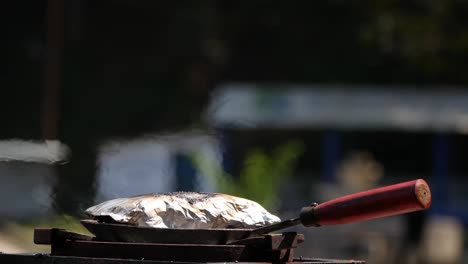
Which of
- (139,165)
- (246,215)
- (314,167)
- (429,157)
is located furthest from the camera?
(314,167)

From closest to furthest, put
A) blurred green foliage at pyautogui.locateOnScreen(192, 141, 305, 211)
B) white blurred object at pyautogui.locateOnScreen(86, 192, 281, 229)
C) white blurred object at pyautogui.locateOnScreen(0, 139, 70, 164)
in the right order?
1. white blurred object at pyautogui.locateOnScreen(86, 192, 281, 229)
2. white blurred object at pyautogui.locateOnScreen(0, 139, 70, 164)
3. blurred green foliage at pyautogui.locateOnScreen(192, 141, 305, 211)

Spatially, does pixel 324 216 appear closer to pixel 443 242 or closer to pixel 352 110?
pixel 352 110

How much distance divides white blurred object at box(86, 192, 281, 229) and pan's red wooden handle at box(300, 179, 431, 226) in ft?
0.72

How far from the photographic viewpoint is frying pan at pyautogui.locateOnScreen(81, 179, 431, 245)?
3100mm

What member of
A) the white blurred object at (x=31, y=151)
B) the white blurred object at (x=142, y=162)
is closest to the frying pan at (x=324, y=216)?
the white blurred object at (x=142, y=162)

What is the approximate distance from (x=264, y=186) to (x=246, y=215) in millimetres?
6825

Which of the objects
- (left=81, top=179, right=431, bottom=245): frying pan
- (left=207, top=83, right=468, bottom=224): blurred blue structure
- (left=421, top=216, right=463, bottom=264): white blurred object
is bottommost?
(left=81, top=179, right=431, bottom=245): frying pan

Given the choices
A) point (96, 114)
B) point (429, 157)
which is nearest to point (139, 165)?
point (96, 114)

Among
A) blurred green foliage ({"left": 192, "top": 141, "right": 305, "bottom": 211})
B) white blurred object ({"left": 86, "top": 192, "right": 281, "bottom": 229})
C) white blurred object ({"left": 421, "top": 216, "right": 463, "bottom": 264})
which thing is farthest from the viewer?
white blurred object ({"left": 421, "top": 216, "right": 463, "bottom": 264})

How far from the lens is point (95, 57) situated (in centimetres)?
2366

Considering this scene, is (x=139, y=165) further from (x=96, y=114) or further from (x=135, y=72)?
(x=135, y=72)

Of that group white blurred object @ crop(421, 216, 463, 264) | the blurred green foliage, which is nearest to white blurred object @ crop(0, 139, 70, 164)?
the blurred green foliage

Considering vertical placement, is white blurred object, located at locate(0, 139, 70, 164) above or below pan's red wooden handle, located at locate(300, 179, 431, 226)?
above

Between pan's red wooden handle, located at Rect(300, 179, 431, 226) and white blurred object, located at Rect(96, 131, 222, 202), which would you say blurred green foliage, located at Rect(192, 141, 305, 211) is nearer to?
white blurred object, located at Rect(96, 131, 222, 202)
